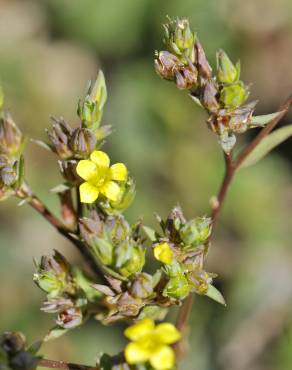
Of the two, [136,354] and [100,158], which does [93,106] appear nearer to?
[100,158]

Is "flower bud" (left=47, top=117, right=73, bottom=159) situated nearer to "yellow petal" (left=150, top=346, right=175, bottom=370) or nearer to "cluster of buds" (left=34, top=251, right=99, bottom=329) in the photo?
"cluster of buds" (left=34, top=251, right=99, bottom=329)

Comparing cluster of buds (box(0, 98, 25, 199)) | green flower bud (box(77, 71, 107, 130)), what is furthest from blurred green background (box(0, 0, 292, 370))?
green flower bud (box(77, 71, 107, 130))

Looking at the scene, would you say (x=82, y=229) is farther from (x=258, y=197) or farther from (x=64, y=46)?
(x=64, y=46)

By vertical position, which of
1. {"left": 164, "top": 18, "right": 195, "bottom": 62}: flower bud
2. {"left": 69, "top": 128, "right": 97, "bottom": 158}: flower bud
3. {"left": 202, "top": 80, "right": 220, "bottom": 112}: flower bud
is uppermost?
{"left": 164, "top": 18, "right": 195, "bottom": 62}: flower bud

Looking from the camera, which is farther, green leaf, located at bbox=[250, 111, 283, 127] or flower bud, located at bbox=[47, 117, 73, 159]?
flower bud, located at bbox=[47, 117, 73, 159]

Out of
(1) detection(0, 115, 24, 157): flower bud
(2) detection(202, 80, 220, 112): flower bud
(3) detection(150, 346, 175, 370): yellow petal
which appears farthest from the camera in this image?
(1) detection(0, 115, 24, 157): flower bud

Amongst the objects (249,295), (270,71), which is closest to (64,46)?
(270,71)
